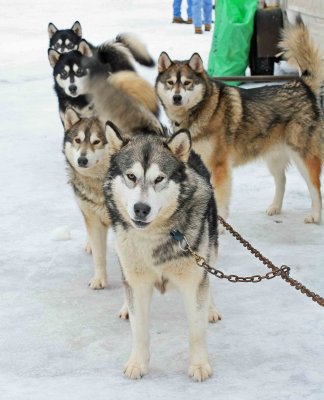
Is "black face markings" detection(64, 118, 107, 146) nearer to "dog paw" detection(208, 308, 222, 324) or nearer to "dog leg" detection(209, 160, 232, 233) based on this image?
"dog paw" detection(208, 308, 222, 324)

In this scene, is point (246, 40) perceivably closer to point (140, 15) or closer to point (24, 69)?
point (24, 69)

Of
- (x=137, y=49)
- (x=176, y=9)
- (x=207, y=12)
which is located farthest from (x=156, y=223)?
(x=176, y=9)

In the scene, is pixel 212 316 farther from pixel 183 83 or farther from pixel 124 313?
pixel 183 83

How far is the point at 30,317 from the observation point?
3.45 meters

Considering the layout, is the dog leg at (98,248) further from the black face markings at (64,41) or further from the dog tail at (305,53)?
the black face markings at (64,41)

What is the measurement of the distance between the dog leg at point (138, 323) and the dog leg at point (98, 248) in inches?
37.0

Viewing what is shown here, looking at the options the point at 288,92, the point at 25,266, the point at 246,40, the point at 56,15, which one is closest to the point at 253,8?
the point at 246,40

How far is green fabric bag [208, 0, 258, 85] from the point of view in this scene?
8.52 meters

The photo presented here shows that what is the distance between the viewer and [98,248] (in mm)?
3750

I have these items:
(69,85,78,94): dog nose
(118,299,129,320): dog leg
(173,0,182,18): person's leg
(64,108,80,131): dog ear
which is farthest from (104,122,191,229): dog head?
(173,0,182,18): person's leg

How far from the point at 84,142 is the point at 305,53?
2.00m

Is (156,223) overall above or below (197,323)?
above

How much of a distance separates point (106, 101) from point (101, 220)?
31.4 inches

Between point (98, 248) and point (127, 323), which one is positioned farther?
point (98, 248)
